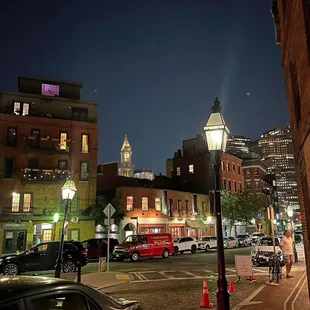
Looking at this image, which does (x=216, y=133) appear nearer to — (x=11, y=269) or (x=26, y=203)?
(x=11, y=269)

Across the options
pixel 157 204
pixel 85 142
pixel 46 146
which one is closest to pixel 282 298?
pixel 46 146

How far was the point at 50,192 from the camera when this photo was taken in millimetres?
35562

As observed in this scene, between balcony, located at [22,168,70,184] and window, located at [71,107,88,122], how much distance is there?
664 cm

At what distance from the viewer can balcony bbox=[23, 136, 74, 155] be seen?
36.0 metres

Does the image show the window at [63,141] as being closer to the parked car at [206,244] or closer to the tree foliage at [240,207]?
the parked car at [206,244]

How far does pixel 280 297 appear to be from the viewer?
35.2ft

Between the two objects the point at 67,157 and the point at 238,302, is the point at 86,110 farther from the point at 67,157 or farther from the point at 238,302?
the point at 238,302

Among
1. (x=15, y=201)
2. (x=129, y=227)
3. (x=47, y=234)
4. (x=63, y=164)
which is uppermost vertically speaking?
(x=63, y=164)

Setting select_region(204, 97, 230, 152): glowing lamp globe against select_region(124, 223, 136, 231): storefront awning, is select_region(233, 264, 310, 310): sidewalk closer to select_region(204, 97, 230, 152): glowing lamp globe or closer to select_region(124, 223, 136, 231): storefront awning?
select_region(204, 97, 230, 152): glowing lamp globe

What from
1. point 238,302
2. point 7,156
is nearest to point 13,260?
point 238,302

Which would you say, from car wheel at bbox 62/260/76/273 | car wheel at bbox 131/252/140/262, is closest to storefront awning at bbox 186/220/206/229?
car wheel at bbox 131/252/140/262

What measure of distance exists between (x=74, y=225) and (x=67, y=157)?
7359 millimetres

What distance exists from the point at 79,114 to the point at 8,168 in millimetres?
9835

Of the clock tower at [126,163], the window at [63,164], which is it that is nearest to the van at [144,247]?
the window at [63,164]
